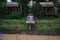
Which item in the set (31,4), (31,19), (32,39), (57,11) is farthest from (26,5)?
(32,39)

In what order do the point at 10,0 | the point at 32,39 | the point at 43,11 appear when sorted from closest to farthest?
the point at 32,39 < the point at 43,11 < the point at 10,0

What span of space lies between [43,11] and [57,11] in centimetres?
172

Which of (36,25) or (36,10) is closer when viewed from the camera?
(36,25)

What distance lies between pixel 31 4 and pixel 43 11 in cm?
138

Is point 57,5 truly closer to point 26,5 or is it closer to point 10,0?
point 26,5

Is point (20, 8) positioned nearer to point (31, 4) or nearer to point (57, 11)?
point (31, 4)

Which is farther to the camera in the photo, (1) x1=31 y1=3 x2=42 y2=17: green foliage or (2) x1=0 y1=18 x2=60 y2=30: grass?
(1) x1=31 y1=3 x2=42 y2=17: green foliage

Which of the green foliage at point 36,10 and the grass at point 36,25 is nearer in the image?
the grass at point 36,25

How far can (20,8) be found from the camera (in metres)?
18.3

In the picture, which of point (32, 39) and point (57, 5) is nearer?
point (32, 39)

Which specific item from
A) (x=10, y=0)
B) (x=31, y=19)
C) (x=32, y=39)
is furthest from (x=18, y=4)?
(x=32, y=39)

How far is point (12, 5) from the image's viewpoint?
1788 cm

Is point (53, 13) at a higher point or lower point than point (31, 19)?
lower

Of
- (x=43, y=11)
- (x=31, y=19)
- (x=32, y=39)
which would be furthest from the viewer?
(x=43, y=11)
